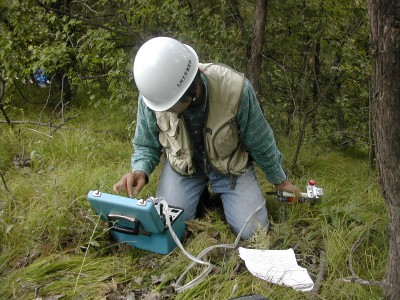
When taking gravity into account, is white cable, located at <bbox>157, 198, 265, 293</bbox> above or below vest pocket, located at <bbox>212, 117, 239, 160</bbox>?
below

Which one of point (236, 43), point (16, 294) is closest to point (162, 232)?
point (16, 294)

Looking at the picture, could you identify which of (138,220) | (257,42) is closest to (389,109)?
(138,220)

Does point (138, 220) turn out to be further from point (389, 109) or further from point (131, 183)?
point (389, 109)

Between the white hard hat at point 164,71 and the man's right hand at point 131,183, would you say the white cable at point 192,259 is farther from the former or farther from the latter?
the white hard hat at point 164,71

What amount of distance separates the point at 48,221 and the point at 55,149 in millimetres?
1372

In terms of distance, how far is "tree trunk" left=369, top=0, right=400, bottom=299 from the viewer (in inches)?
49.4

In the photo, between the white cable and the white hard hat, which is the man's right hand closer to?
the white cable

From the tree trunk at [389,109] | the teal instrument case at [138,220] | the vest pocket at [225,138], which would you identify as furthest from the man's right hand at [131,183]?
the tree trunk at [389,109]

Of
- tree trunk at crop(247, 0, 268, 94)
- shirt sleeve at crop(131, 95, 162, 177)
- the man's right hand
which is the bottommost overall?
the man's right hand

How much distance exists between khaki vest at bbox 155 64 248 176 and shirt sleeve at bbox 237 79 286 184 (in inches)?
1.7

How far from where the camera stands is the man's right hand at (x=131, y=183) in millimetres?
2363

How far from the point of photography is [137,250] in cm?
228

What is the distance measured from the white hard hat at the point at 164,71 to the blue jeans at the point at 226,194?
762 millimetres

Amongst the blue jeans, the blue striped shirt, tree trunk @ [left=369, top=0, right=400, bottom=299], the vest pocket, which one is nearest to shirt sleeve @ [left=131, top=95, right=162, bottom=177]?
the blue striped shirt
